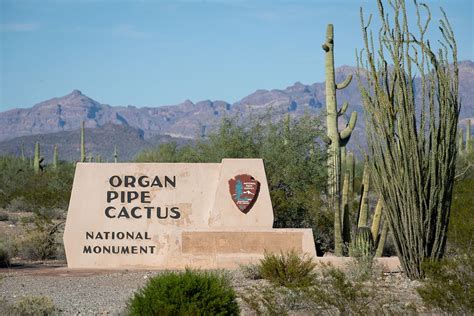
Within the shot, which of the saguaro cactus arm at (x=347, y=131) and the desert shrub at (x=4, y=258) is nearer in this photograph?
the desert shrub at (x=4, y=258)

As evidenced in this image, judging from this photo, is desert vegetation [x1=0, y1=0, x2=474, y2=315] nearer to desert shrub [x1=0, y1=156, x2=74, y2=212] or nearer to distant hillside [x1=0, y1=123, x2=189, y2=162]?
desert shrub [x1=0, y1=156, x2=74, y2=212]

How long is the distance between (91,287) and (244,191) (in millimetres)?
4652

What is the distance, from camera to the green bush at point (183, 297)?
415 inches

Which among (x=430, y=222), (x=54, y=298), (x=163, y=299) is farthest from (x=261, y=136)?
(x=163, y=299)

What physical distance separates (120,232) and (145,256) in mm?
764

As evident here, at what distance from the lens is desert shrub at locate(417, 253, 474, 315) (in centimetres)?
1123

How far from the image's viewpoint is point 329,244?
72.8 ft

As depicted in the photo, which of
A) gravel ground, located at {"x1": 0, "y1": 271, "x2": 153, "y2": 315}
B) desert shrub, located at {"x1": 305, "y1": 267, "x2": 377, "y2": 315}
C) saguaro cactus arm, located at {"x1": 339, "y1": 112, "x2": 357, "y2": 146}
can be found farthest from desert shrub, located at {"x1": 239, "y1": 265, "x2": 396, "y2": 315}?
saguaro cactus arm, located at {"x1": 339, "y1": 112, "x2": 357, "y2": 146}

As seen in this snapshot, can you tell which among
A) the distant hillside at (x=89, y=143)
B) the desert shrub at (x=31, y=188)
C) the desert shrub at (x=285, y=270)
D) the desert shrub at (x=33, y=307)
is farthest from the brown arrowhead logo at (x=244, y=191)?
the distant hillside at (x=89, y=143)

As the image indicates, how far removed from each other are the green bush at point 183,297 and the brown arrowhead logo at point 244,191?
28.5 feet

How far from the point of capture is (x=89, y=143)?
16425 centimetres

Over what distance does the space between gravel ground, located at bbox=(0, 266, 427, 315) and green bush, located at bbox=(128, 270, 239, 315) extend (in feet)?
5.29

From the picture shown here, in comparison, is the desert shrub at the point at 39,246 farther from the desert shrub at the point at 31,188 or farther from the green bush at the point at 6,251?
the desert shrub at the point at 31,188

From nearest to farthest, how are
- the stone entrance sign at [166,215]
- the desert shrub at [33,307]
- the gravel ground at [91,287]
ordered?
the desert shrub at [33,307], the gravel ground at [91,287], the stone entrance sign at [166,215]
